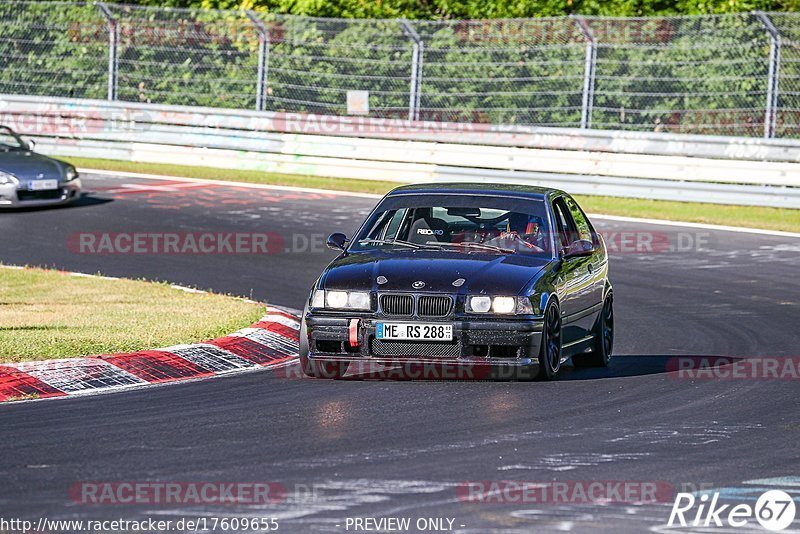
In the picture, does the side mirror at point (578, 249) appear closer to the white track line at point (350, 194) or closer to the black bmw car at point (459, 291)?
the black bmw car at point (459, 291)

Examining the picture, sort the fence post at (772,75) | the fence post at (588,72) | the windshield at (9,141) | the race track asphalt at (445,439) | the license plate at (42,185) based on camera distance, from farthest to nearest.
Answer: the fence post at (588,72) → the fence post at (772,75) → the windshield at (9,141) → the license plate at (42,185) → the race track asphalt at (445,439)

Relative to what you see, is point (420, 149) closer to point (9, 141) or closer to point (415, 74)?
point (415, 74)

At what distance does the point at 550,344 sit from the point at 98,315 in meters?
4.35

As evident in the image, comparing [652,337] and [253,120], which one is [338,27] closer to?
[253,120]

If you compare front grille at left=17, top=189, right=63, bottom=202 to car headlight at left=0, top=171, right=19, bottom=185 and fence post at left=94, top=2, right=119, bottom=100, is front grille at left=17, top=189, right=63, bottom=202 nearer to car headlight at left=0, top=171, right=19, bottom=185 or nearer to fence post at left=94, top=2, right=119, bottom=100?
car headlight at left=0, top=171, right=19, bottom=185

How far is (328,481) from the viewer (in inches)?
274

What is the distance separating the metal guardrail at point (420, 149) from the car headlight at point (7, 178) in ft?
21.1

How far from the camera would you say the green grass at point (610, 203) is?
70.7 feet

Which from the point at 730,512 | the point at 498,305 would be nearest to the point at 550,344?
the point at 498,305

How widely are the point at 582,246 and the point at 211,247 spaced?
8.09 meters

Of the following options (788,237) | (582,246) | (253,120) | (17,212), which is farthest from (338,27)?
(582,246)

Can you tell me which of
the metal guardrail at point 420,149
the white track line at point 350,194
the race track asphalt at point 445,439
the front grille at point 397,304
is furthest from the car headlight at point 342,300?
the metal guardrail at point 420,149

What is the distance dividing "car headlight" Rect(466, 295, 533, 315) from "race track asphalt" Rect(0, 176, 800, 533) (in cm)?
51

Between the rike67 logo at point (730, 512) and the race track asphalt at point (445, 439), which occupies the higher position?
the rike67 logo at point (730, 512)
